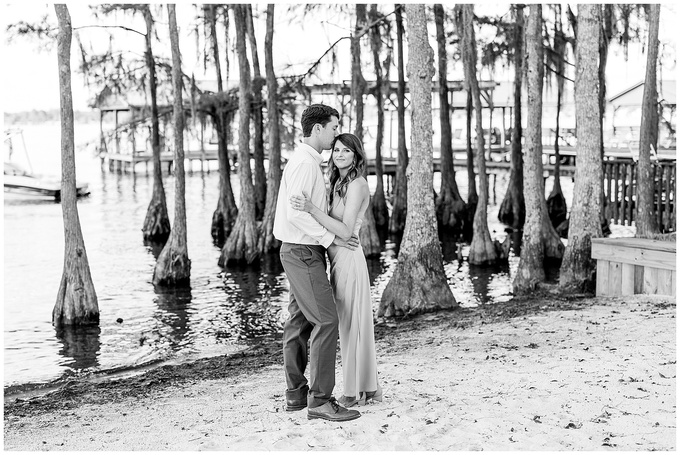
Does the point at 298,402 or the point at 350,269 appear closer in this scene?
the point at 350,269

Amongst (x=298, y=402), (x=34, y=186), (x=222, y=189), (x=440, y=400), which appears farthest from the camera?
(x=34, y=186)

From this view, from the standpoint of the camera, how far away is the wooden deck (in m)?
9.87

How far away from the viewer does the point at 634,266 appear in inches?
407

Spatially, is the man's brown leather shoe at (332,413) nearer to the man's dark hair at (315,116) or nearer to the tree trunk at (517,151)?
the man's dark hair at (315,116)

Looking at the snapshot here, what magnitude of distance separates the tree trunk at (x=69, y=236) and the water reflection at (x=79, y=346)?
0.70ft

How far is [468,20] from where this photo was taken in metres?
17.8

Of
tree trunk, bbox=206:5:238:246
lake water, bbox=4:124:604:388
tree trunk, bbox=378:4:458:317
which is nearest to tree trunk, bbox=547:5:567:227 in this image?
lake water, bbox=4:124:604:388

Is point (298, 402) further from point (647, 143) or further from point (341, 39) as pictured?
point (341, 39)

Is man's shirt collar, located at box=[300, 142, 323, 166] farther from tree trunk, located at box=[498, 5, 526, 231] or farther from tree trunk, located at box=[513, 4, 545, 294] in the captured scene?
tree trunk, located at box=[498, 5, 526, 231]

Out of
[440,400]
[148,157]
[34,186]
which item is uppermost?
[148,157]

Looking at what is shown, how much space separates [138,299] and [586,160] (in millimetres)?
7466

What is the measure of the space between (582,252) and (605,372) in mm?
5425

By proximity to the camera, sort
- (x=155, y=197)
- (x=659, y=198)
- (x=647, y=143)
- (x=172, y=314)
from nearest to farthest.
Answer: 1. (x=172, y=314)
2. (x=647, y=143)
3. (x=659, y=198)
4. (x=155, y=197)

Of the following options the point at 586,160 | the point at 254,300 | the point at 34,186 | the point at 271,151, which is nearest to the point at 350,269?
the point at 586,160
